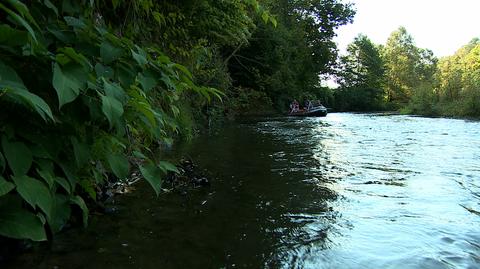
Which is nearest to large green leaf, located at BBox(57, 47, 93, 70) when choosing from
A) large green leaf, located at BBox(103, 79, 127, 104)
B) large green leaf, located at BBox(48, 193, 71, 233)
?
large green leaf, located at BBox(103, 79, 127, 104)

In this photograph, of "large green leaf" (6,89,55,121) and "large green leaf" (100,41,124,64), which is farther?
"large green leaf" (100,41,124,64)

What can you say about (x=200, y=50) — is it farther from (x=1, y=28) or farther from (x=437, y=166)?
(x=437, y=166)

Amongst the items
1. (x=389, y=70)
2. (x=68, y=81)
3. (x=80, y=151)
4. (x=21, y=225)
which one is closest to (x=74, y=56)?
(x=68, y=81)

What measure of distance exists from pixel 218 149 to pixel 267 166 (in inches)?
107

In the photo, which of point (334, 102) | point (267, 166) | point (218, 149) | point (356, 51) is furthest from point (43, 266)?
point (356, 51)

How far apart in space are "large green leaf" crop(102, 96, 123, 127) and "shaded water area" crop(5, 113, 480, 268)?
1680 mm

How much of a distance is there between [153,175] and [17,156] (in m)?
0.74

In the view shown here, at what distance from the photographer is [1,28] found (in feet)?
6.49

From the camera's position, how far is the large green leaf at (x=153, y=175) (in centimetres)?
246

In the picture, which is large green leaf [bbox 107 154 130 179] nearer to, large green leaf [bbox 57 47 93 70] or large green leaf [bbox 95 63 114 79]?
large green leaf [bbox 95 63 114 79]

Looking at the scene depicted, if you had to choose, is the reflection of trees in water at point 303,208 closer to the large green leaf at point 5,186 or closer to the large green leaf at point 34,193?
the large green leaf at point 34,193

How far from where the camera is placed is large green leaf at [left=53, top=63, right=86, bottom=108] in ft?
6.57

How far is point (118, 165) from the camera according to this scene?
254 cm

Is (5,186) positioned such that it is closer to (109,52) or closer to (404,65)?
(109,52)
